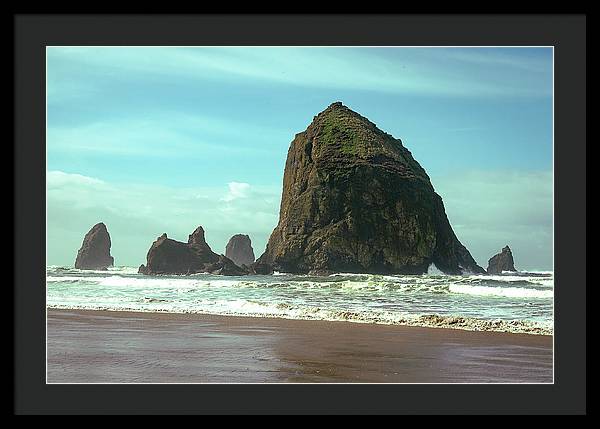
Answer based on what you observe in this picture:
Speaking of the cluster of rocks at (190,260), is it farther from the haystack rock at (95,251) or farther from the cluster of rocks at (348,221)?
the haystack rock at (95,251)

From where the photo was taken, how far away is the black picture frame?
3.74 meters

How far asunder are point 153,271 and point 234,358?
2903 centimetres

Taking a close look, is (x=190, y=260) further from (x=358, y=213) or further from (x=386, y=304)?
(x=386, y=304)

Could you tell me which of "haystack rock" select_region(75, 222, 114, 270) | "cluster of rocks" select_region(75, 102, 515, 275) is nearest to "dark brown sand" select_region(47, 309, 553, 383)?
"cluster of rocks" select_region(75, 102, 515, 275)

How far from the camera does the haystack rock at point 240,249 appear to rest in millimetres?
48656

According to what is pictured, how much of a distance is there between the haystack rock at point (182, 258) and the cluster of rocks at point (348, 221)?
6 centimetres

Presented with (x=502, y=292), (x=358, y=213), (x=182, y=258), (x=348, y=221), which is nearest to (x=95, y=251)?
(x=182, y=258)
